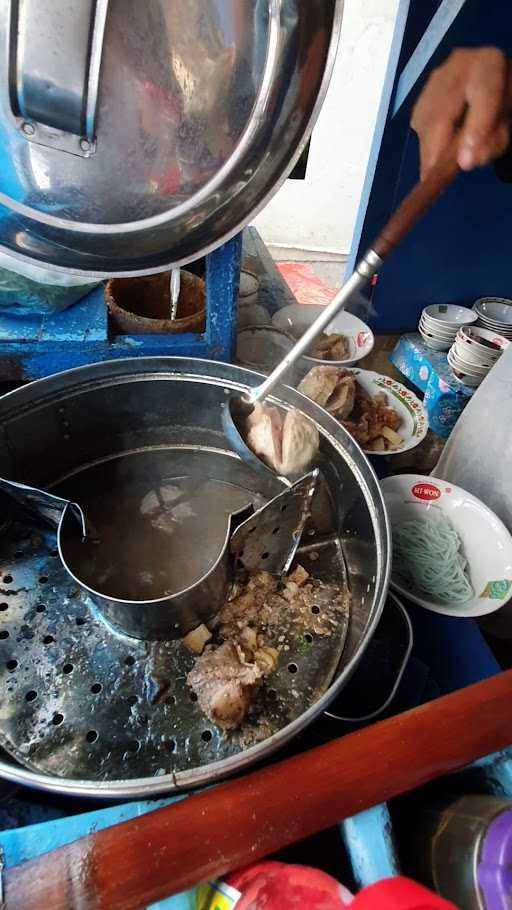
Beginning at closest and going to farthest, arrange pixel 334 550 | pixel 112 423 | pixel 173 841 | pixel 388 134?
1. pixel 173 841
2. pixel 334 550
3. pixel 112 423
4. pixel 388 134

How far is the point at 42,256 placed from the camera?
127 cm

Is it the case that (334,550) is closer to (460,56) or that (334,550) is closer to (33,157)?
(33,157)

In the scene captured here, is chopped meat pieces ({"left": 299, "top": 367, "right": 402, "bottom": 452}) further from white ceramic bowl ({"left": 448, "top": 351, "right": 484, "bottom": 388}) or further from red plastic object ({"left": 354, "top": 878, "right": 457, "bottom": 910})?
red plastic object ({"left": 354, "top": 878, "right": 457, "bottom": 910})

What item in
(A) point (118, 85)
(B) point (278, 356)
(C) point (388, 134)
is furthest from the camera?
(C) point (388, 134)

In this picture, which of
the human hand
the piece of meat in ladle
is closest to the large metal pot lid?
the human hand

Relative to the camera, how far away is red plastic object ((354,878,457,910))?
0.68 m

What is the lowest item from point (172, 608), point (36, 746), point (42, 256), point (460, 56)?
point (36, 746)

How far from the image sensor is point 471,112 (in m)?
1.16

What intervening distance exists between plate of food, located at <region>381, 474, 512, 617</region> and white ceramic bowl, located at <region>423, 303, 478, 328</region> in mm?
2053

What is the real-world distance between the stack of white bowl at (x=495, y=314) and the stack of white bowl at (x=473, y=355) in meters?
0.15

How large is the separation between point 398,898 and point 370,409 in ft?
6.63

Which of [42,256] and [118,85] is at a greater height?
[118,85]

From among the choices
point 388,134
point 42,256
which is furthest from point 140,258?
point 388,134

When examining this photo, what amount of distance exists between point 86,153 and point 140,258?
29cm
